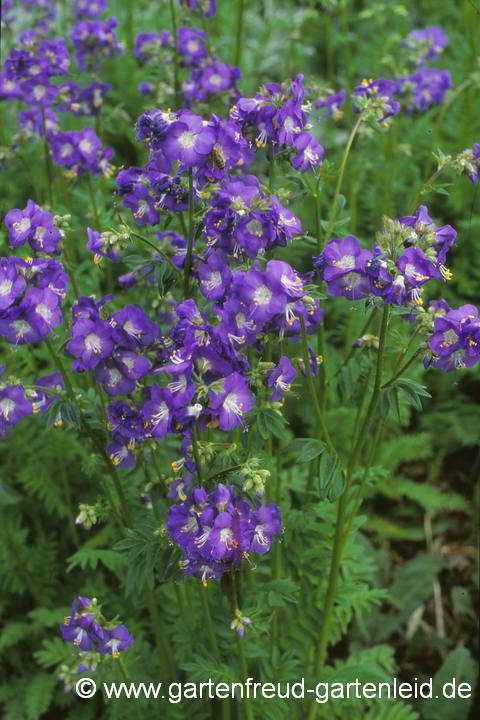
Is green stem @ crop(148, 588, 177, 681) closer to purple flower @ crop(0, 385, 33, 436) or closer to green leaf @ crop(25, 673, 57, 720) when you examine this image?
green leaf @ crop(25, 673, 57, 720)

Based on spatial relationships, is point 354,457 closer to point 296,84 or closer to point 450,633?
point 296,84

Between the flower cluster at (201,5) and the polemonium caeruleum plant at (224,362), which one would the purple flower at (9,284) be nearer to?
the polemonium caeruleum plant at (224,362)

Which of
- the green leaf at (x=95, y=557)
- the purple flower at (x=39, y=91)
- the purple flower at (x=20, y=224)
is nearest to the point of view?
the purple flower at (x=20, y=224)

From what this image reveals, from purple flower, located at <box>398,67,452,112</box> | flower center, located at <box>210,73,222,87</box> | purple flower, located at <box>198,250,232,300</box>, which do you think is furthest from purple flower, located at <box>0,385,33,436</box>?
purple flower, located at <box>398,67,452,112</box>

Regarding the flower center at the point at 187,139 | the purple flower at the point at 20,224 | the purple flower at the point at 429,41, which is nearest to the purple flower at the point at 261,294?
the flower center at the point at 187,139

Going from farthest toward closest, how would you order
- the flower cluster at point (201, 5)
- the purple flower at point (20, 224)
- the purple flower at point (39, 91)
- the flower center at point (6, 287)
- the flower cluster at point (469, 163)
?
the flower cluster at point (201, 5) < the purple flower at point (39, 91) < the flower cluster at point (469, 163) < the purple flower at point (20, 224) < the flower center at point (6, 287)

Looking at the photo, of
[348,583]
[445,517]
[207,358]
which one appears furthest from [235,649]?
[445,517]

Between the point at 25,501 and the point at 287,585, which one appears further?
the point at 25,501
